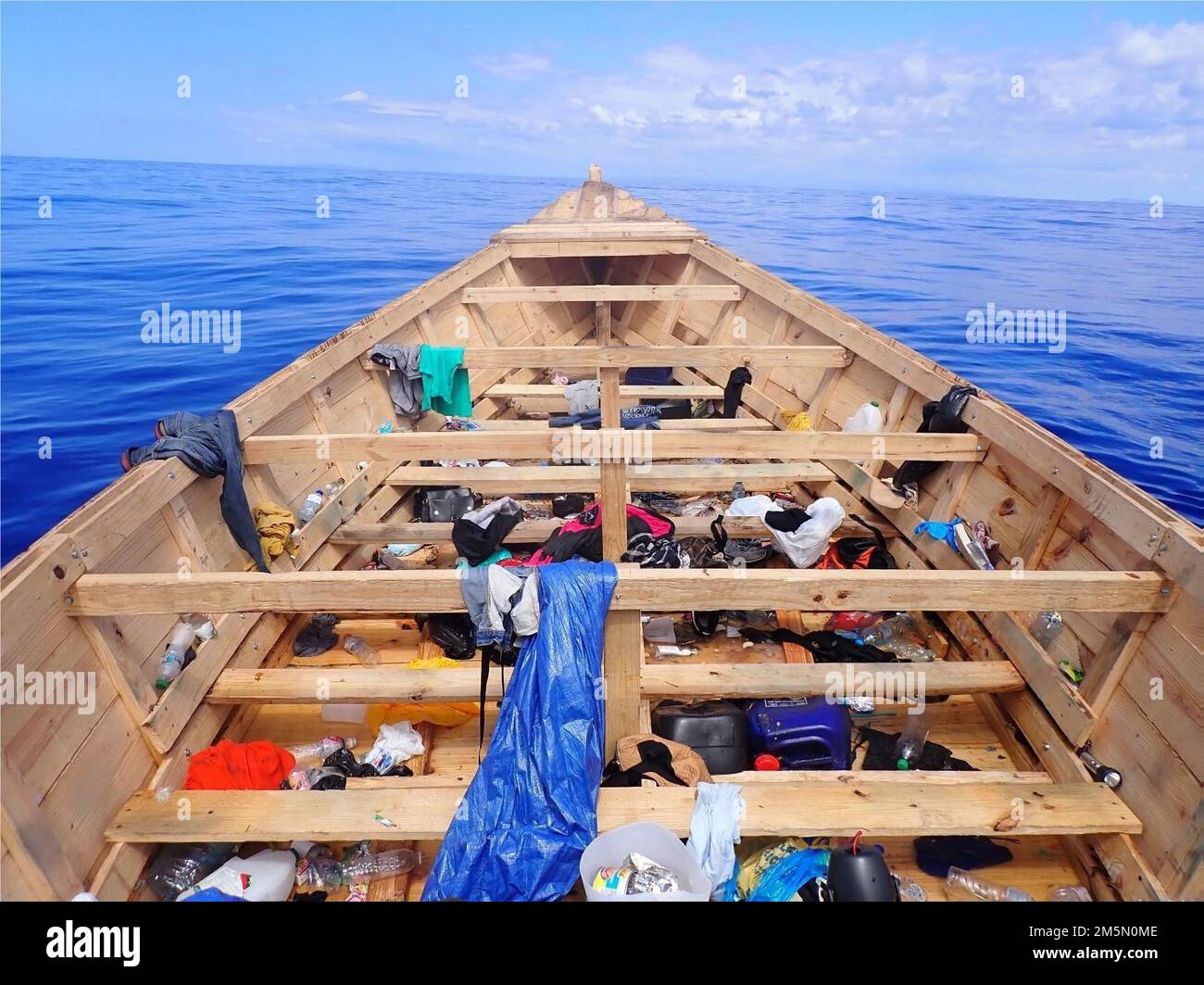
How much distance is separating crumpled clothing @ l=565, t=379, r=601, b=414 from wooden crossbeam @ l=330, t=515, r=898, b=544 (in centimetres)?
265

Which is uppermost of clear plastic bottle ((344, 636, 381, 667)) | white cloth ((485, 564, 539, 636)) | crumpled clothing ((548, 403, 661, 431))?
crumpled clothing ((548, 403, 661, 431))

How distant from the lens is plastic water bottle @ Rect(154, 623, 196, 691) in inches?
132

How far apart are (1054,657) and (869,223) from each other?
55.7 meters

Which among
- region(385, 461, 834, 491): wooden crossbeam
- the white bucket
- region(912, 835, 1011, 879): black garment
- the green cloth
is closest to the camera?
the white bucket

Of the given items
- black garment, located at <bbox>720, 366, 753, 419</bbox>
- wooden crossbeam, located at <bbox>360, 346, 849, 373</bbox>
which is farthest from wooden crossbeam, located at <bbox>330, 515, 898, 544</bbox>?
black garment, located at <bbox>720, 366, 753, 419</bbox>

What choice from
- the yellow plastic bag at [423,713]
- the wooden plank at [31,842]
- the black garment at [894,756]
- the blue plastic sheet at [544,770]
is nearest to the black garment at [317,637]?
the yellow plastic bag at [423,713]

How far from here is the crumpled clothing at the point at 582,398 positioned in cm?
769

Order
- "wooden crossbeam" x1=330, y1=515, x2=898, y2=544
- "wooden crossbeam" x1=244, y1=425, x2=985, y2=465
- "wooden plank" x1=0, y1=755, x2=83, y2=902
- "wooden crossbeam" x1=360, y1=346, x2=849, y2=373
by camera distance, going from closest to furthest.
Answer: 1. "wooden plank" x1=0, y1=755, x2=83, y2=902
2. "wooden crossbeam" x1=244, y1=425, x2=985, y2=465
3. "wooden crossbeam" x1=330, y1=515, x2=898, y2=544
4. "wooden crossbeam" x1=360, y1=346, x2=849, y2=373

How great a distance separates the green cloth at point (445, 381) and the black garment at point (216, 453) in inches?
90.4

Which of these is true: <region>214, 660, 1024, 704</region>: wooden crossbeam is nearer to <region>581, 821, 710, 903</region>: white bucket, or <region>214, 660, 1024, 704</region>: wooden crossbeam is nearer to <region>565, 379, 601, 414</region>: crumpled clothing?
<region>581, 821, 710, 903</region>: white bucket

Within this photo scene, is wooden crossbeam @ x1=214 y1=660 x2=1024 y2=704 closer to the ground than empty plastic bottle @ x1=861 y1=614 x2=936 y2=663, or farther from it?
farther from it

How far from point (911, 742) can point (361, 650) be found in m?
3.35

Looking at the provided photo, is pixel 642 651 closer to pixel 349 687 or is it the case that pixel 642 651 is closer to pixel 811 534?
pixel 349 687
